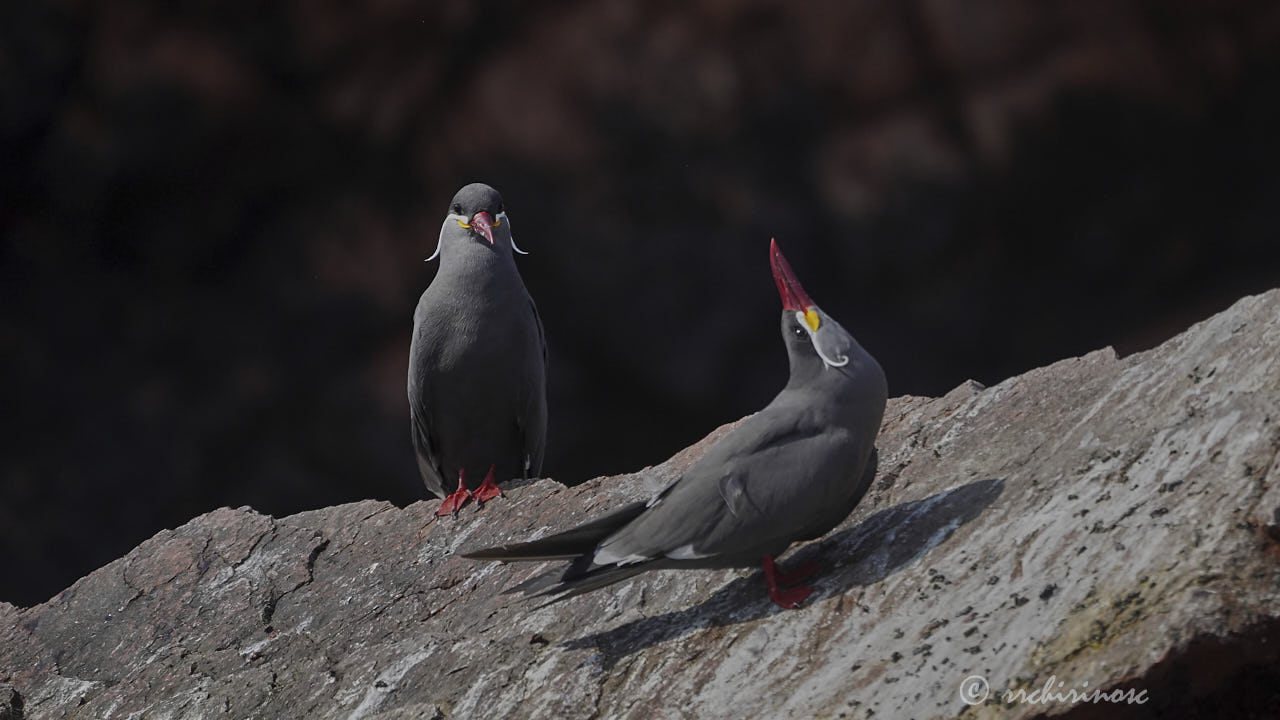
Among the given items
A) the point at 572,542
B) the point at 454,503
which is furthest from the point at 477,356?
the point at 572,542

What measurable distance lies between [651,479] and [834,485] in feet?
5.88

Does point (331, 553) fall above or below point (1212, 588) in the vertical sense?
above

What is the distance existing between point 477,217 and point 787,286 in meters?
2.55

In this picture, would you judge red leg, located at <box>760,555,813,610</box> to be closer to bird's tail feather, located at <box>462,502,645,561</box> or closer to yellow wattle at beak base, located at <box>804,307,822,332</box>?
bird's tail feather, located at <box>462,502,645,561</box>

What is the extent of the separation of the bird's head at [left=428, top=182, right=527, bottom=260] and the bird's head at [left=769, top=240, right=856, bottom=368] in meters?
2.42

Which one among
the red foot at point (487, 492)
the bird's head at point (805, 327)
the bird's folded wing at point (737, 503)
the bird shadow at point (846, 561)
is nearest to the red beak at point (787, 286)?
the bird's head at point (805, 327)

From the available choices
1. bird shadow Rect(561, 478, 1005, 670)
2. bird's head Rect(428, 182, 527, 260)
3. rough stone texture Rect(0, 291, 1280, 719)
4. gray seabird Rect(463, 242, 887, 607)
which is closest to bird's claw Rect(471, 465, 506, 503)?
rough stone texture Rect(0, 291, 1280, 719)

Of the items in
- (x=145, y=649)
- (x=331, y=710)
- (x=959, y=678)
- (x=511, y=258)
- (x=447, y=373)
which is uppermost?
(x=511, y=258)

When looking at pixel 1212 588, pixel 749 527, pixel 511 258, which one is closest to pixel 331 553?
pixel 511 258

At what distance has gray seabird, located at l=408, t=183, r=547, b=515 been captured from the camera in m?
6.14

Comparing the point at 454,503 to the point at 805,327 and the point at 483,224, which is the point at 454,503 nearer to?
the point at 483,224

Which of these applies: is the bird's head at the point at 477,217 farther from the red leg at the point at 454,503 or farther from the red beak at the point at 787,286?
the red beak at the point at 787,286

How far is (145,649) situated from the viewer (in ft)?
16.8

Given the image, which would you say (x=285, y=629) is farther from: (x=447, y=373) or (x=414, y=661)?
(x=447, y=373)
